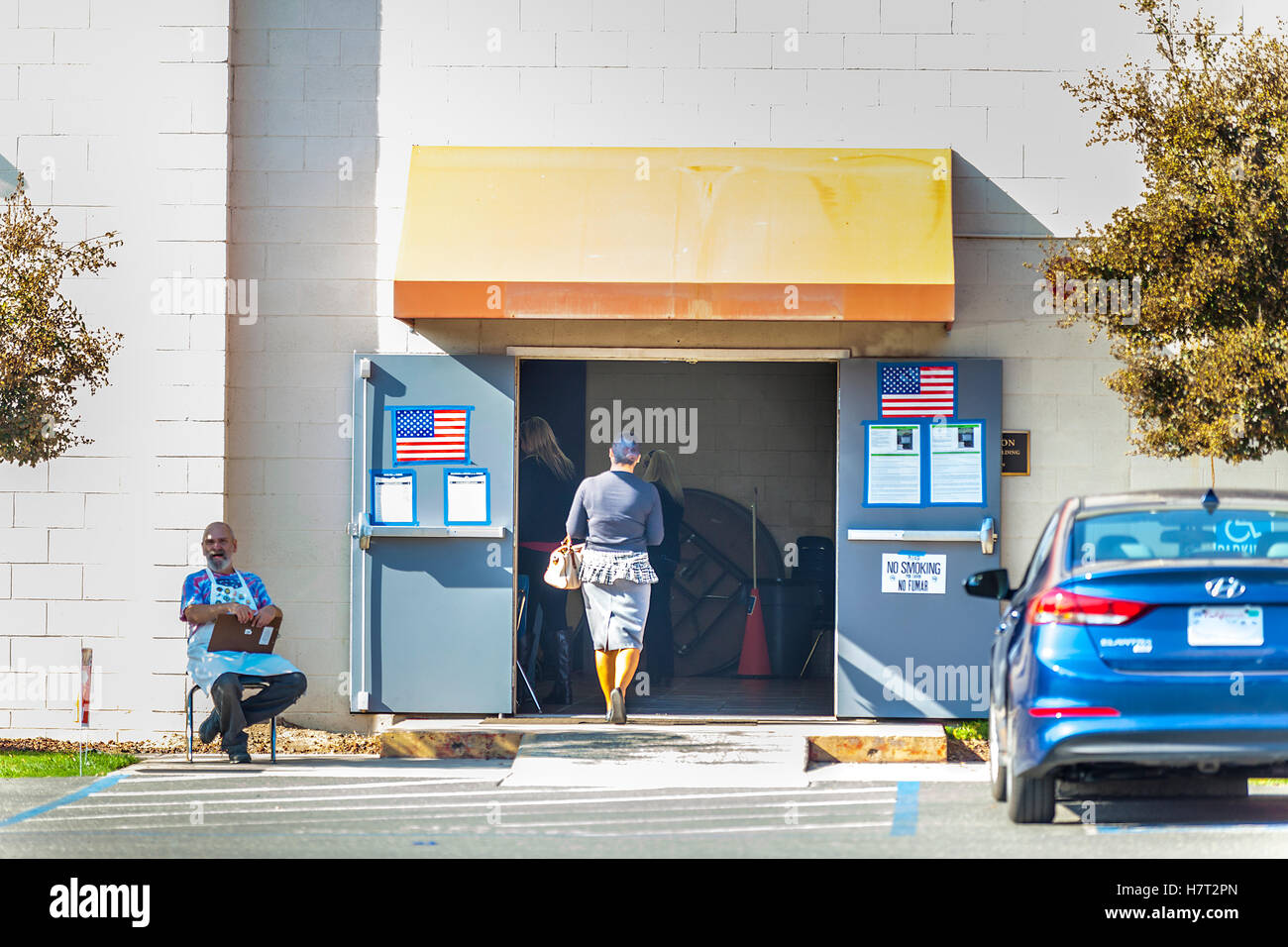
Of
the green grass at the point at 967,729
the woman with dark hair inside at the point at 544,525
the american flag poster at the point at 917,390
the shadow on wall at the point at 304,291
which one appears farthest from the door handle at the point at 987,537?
the shadow on wall at the point at 304,291

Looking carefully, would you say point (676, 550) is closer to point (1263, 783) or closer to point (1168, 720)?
point (1263, 783)

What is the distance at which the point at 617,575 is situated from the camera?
10.9m

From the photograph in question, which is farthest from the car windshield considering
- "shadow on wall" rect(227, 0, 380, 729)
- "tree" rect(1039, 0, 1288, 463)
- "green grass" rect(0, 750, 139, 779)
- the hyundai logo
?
"green grass" rect(0, 750, 139, 779)

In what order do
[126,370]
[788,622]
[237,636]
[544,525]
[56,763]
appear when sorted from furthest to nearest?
1. [788,622]
2. [544,525]
3. [126,370]
4. [56,763]
5. [237,636]

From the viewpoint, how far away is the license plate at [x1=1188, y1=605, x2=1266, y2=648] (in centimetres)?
659

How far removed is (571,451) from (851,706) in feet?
17.7

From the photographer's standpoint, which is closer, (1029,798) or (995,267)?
(1029,798)

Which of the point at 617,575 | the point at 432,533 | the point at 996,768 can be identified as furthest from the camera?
the point at 432,533

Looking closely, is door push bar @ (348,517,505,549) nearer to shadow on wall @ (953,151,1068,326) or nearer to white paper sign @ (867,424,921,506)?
white paper sign @ (867,424,921,506)

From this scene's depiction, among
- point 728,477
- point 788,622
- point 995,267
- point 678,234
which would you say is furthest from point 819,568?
point 678,234

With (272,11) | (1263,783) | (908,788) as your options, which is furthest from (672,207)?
(1263,783)

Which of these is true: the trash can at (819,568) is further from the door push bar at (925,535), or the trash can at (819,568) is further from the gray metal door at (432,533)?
the gray metal door at (432,533)

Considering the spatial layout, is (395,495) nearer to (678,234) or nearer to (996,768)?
(678,234)

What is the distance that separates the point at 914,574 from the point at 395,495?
148 inches
